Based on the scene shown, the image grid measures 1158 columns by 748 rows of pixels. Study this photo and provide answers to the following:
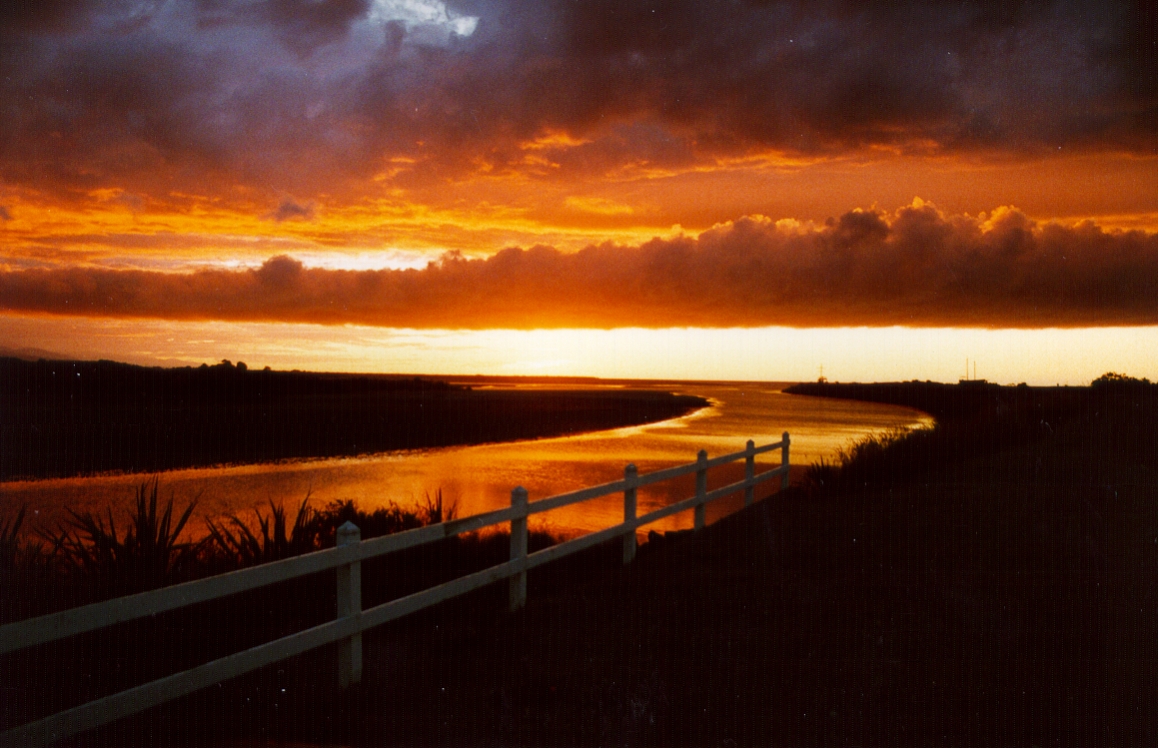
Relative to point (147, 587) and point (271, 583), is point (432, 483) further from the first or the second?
point (271, 583)

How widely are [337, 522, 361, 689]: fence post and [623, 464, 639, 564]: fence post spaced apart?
458 centimetres

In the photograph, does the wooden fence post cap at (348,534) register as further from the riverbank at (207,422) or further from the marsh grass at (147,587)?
the riverbank at (207,422)

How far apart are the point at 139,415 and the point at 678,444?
2576 cm

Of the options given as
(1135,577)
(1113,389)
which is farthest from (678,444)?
(1113,389)

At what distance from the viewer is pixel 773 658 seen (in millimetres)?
6586

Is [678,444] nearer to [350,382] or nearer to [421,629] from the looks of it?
[421,629]

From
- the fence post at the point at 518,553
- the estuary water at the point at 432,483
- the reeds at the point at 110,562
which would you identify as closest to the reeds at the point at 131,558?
the reeds at the point at 110,562

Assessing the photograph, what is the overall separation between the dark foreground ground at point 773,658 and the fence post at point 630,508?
0.85 feet

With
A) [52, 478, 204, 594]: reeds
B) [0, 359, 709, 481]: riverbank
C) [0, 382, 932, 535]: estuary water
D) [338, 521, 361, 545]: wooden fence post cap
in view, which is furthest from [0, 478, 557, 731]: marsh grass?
[0, 359, 709, 481]: riverbank

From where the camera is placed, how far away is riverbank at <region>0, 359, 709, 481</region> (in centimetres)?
2978

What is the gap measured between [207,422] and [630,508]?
33.1m

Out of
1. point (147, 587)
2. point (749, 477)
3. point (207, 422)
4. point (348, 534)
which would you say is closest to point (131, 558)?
point (147, 587)

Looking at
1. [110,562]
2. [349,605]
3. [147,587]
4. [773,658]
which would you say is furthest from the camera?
[110,562]

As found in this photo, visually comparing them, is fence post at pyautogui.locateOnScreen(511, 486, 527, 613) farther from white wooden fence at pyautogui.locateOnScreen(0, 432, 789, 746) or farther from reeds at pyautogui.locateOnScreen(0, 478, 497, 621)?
reeds at pyautogui.locateOnScreen(0, 478, 497, 621)
